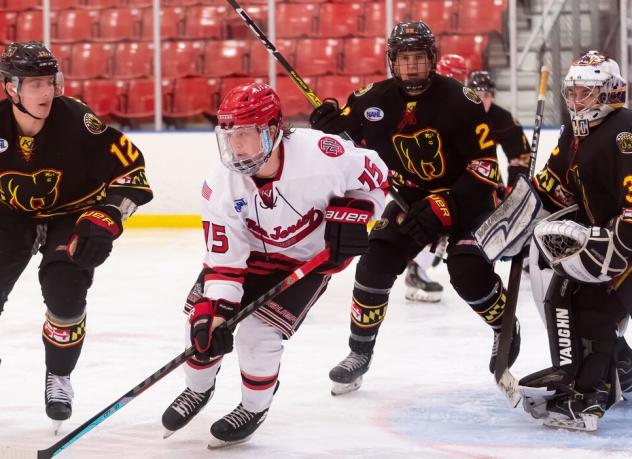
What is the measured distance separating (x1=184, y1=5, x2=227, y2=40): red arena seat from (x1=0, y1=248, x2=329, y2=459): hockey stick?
5335 millimetres

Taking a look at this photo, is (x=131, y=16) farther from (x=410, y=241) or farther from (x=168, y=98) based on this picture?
(x=410, y=241)

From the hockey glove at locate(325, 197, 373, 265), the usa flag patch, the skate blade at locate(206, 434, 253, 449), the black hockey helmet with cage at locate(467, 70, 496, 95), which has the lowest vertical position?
the skate blade at locate(206, 434, 253, 449)

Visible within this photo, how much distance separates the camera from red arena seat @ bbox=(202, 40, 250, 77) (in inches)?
311

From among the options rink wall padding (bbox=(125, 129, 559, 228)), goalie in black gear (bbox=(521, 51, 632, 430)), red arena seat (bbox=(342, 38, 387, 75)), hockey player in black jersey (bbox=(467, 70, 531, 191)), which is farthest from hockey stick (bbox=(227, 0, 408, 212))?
red arena seat (bbox=(342, 38, 387, 75))

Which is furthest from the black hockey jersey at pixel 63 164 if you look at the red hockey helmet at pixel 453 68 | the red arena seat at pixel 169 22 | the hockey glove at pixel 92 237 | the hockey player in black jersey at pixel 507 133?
the red arena seat at pixel 169 22

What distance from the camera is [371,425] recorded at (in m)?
2.96

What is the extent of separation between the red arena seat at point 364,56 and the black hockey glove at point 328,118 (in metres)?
4.10

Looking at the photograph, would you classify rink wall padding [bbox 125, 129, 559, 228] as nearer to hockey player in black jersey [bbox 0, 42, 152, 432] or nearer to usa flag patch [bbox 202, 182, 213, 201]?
hockey player in black jersey [bbox 0, 42, 152, 432]

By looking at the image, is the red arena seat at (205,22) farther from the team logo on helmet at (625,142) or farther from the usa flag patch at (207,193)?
the team logo on helmet at (625,142)

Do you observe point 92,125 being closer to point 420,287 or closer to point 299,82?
point 299,82

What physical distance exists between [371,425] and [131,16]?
5.58 metres

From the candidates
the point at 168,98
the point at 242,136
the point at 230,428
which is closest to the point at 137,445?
the point at 230,428

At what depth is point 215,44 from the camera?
8047mm

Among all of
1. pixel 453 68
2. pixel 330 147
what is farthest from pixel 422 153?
pixel 453 68
